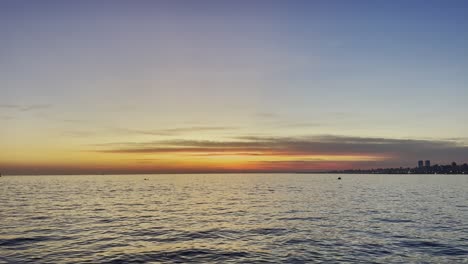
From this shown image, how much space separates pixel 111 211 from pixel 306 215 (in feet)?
109

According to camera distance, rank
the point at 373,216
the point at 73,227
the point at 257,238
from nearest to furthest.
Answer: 1. the point at 257,238
2. the point at 73,227
3. the point at 373,216

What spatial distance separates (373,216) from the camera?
58.5 metres

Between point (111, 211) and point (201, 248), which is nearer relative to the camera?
point (201, 248)

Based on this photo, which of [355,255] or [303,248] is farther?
[303,248]

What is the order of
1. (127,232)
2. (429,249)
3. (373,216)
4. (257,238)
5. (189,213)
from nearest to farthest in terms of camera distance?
1. (429,249)
2. (257,238)
3. (127,232)
4. (373,216)
5. (189,213)

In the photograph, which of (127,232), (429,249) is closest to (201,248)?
(127,232)

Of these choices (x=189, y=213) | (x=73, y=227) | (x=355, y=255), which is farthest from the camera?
(x=189, y=213)

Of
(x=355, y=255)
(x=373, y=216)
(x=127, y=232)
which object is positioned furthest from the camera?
(x=373, y=216)

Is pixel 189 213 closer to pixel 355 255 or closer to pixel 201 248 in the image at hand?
pixel 201 248

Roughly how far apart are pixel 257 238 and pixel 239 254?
7148mm

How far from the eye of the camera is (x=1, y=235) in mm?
40688

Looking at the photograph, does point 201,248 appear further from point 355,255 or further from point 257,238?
point 355,255

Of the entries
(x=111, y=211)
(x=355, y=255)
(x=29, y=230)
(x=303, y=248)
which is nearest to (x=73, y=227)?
(x=29, y=230)

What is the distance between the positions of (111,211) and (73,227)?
19.0 m
